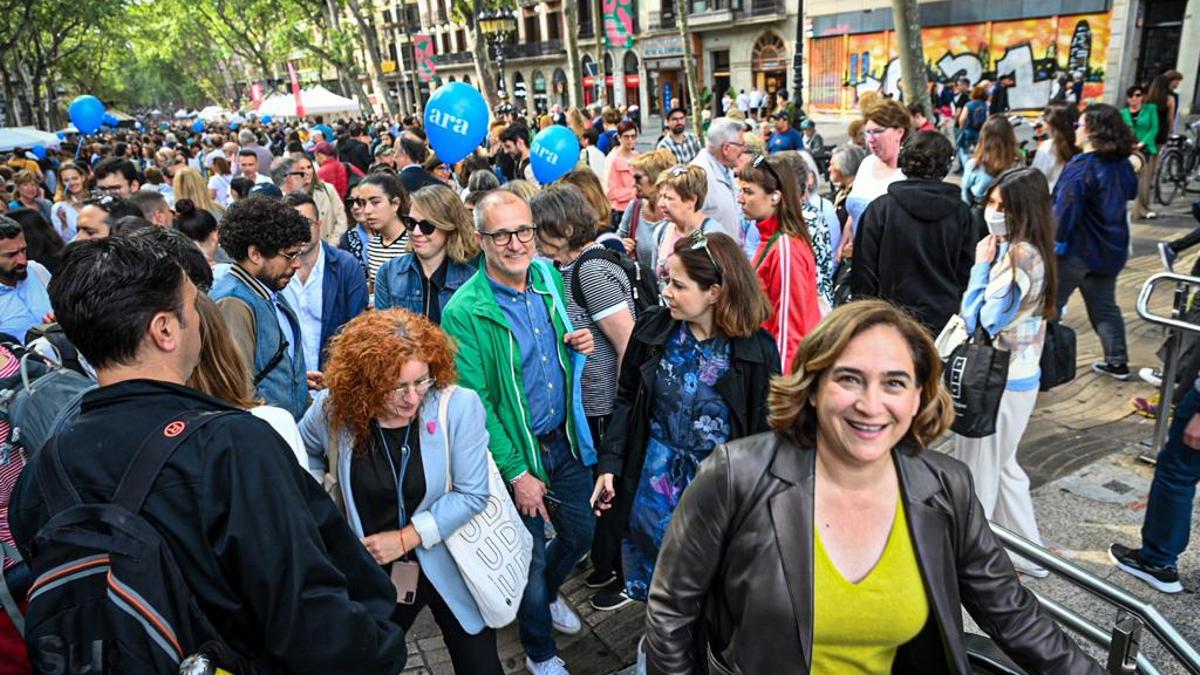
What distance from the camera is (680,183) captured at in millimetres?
4039

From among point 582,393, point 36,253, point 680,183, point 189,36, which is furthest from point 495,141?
point 189,36

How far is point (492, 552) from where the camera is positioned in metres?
2.62

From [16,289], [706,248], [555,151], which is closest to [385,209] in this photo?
[16,289]

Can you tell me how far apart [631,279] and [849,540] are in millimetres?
1945

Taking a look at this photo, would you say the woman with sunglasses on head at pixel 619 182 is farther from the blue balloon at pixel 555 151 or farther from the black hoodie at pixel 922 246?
the black hoodie at pixel 922 246

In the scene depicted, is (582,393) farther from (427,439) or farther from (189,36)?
(189,36)

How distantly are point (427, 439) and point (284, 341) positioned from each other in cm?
96

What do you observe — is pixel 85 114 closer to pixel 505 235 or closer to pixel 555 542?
pixel 505 235

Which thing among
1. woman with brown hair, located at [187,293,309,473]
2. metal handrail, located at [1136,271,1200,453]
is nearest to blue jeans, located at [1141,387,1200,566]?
metal handrail, located at [1136,271,1200,453]

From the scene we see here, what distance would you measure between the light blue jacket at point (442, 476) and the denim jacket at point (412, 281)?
1.30 metres

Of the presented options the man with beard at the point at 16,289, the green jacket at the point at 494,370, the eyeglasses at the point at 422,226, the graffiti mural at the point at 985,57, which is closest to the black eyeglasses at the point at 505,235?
the green jacket at the point at 494,370

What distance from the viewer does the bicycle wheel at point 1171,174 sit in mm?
10695

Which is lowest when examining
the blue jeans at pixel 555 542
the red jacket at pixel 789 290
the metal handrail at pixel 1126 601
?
the blue jeans at pixel 555 542

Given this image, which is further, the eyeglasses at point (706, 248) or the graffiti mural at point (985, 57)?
the graffiti mural at point (985, 57)
